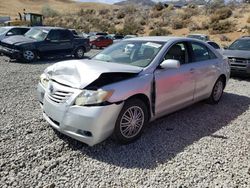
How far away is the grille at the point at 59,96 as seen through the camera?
13.0 feet

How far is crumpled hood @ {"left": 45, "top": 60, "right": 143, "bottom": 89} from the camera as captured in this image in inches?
157

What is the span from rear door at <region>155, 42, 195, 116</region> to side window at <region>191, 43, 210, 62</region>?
11.5 inches

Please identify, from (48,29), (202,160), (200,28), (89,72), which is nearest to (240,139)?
(202,160)

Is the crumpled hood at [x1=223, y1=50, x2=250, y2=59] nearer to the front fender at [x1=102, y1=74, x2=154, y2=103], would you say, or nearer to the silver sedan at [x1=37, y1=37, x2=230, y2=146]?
the silver sedan at [x1=37, y1=37, x2=230, y2=146]

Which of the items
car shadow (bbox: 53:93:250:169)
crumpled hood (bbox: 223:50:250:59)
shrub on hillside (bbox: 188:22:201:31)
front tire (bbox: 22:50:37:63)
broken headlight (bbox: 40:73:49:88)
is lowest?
shrub on hillside (bbox: 188:22:201:31)

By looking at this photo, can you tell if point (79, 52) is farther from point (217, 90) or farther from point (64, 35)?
point (217, 90)

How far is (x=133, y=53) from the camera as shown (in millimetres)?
5164

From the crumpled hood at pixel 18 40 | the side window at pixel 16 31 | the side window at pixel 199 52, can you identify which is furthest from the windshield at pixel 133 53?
the side window at pixel 16 31

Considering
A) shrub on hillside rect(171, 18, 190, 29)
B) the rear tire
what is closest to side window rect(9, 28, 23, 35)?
the rear tire

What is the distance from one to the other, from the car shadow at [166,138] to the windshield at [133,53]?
123cm

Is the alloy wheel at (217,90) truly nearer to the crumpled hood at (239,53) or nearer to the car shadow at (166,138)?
the car shadow at (166,138)

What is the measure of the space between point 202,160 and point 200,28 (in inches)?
1306

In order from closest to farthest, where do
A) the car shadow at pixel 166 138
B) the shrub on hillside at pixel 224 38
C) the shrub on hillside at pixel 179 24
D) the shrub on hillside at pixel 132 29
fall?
the car shadow at pixel 166 138
the shrub on hillside at pixel 224 38
the shrub on hillside at pixel 179 24
the shrub on hillside at pixel 132 29

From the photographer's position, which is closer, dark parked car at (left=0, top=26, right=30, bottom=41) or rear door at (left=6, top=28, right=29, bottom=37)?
dark parked car at (left=0, top=26, right=30, bottom=41)
